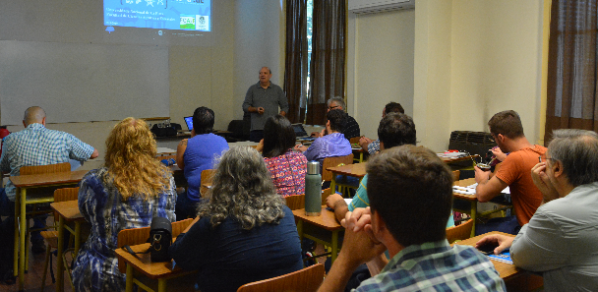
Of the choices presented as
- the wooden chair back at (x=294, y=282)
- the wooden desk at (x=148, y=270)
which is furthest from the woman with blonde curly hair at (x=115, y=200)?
the wooden chair back at (x=294, y=282)

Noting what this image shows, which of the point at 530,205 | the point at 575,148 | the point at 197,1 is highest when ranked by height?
the point at 197,1

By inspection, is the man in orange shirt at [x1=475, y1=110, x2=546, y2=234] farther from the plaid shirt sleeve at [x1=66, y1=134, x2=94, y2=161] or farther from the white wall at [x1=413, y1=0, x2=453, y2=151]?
the plaid shirt sleeve at [x1=66, y1=134, x2=94, y2=161]

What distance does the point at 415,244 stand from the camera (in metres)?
1.11

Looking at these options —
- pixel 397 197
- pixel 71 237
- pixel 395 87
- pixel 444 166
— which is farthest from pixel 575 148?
pixel 395 87

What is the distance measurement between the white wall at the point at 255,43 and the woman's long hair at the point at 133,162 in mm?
6102

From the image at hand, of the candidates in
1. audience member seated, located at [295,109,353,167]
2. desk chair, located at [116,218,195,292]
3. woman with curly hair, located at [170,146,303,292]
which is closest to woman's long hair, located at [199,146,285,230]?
woman with curly hair, located at [170,146,303,292]

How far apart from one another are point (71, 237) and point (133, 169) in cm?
123

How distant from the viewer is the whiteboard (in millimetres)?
7023

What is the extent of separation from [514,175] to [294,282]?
1.89m

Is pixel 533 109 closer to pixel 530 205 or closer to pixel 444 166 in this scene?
pixel 530 205

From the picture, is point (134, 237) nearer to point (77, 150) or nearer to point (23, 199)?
point (23, 199)

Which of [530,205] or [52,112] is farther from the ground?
[52,112]

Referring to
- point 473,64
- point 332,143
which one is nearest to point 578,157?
point 332,143

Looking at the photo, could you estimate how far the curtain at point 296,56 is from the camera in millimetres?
8125
